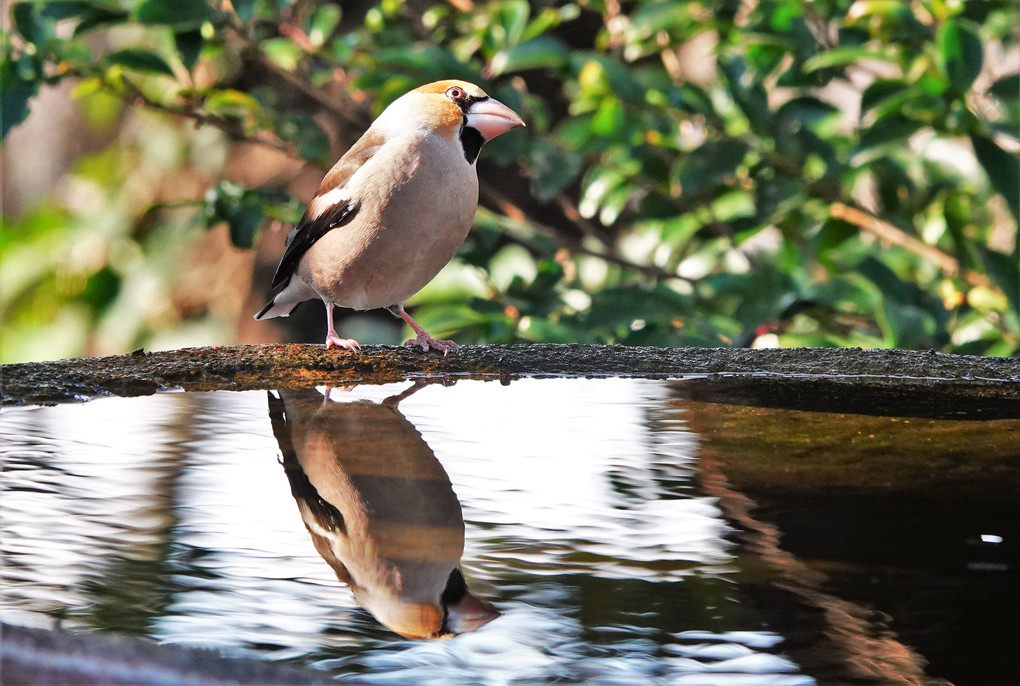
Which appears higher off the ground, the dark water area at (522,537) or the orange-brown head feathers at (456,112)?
the orange-brown head feathers at (456,112)

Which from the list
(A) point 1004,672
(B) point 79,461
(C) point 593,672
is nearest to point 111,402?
(B) point 79,461

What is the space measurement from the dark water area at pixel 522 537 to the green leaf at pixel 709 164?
1.06 m

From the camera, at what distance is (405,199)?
6.65ft

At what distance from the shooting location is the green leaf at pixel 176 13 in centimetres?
251

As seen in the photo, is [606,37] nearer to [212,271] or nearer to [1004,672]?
[212,271]

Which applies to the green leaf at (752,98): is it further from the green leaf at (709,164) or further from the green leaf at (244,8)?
the green leaf at (244,8)

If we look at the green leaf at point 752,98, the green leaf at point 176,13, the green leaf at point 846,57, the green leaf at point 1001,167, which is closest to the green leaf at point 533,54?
the green leaf at point 752,98

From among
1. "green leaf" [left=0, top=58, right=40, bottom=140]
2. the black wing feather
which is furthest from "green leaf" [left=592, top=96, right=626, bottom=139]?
"green leaf" [left=0, top=58, right=40, bottom=140]

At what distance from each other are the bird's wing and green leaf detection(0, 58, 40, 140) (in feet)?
2.51

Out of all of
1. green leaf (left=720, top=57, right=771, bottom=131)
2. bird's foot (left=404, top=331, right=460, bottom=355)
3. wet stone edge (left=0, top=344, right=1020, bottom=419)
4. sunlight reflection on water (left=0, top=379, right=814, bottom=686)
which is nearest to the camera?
sunlight reflection on water (left=0, top=379, right=814, bottom=686)

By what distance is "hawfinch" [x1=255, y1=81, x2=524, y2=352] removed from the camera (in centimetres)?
203

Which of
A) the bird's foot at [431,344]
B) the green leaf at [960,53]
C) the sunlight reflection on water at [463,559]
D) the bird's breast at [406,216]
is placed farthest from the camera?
the green leaf at [960,53]

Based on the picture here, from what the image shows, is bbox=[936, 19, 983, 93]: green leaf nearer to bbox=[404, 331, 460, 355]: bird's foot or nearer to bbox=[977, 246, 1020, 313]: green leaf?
bbox=[977, 246, 1020, 313]: green leaf

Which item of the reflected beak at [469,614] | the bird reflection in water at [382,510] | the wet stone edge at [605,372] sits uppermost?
the wet stone edge at [605,372]
